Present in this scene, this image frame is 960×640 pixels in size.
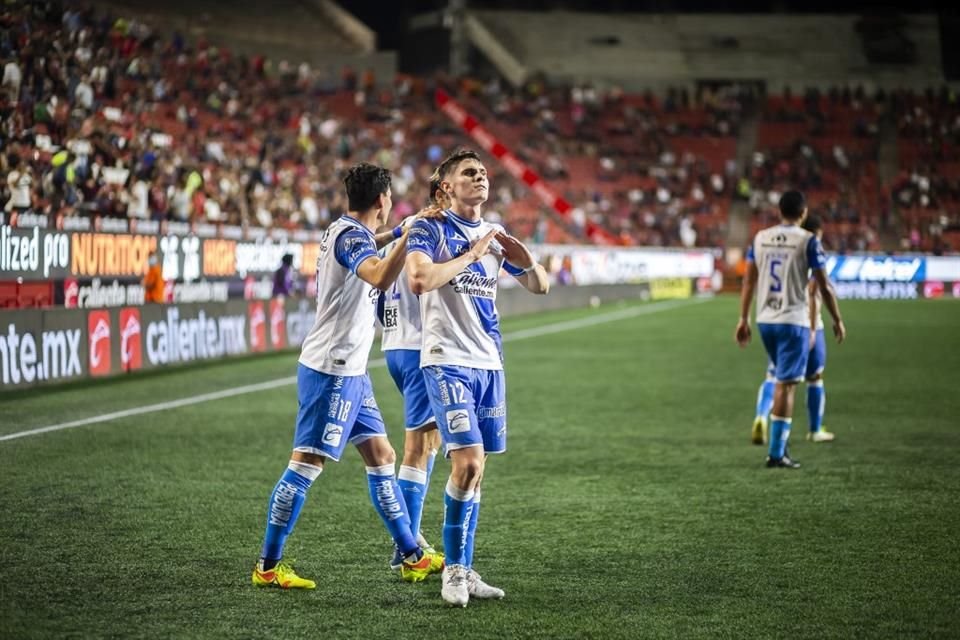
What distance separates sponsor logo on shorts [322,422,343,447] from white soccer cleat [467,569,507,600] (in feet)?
2.97

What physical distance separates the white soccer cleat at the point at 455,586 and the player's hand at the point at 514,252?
148 centimetres

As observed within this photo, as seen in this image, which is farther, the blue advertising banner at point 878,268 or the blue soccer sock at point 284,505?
the blue advertising banner at point 878,268

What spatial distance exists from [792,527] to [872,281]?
38885mm

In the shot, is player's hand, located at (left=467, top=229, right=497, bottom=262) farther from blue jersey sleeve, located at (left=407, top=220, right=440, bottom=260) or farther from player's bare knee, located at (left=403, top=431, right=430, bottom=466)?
player's bare knee, located at (left=403, top=431, right=430, bottom=466)

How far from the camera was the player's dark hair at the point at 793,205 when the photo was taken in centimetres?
1043

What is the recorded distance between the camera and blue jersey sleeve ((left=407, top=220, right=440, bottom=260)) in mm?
5922

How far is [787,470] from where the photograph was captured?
10.5 m

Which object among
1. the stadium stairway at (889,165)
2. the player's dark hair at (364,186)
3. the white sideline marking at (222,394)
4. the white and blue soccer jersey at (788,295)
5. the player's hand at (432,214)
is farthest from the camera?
the stadium stairway at (889,165)

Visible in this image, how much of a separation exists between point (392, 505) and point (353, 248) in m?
1.37

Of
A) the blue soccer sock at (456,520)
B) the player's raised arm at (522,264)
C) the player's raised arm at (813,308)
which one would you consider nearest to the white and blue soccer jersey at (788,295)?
the player's raised arm at (813,308)

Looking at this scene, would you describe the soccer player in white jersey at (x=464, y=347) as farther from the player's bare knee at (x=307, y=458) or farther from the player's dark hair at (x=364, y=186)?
the player's bare knee at (x=307, y=458)

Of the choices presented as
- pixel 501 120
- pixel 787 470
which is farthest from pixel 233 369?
pixel 501 120

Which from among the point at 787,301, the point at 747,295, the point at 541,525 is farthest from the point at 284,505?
the point at 747,295

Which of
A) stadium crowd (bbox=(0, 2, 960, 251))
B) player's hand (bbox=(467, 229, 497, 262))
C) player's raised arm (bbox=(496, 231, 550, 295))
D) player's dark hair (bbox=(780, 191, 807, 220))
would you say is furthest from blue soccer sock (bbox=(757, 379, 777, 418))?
stadium crowd (bbox=(0, 2, 960, 251))
